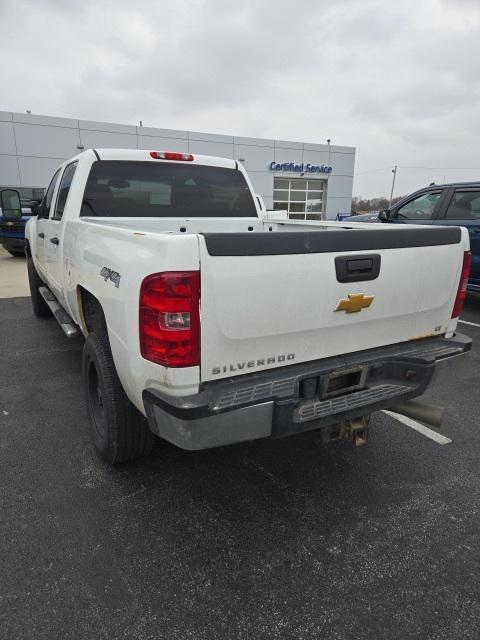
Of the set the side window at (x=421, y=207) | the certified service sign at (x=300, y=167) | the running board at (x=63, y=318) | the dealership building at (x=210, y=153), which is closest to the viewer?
the running board at (x=63, y=318)

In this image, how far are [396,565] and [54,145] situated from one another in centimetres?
2344

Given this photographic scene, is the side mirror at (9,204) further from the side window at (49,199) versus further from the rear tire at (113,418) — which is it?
the rear tire at (113,418)

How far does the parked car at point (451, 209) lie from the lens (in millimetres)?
6484

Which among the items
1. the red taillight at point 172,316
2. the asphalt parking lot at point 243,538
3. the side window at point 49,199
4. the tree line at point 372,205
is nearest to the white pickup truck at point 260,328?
the red taillight at point 172,316

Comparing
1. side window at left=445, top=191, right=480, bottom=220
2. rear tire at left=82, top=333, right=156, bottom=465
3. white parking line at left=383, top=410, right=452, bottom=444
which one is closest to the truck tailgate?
rear tire at left=82, top=333, right=156, bottom=465

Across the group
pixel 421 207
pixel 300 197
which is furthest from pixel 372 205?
pixel 421 207

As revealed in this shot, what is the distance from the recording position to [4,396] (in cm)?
384

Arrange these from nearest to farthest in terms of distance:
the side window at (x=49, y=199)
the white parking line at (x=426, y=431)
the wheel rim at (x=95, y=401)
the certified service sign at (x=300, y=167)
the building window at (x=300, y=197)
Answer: the wheel rim at (x=95, y=401) → the white parking line at (x=426, y=431) → the side window at (x=49, y=199) → the certified service sign at (x=300, y=167) → the building window at (x=300, y=197)

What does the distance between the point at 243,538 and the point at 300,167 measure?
28.7 metres

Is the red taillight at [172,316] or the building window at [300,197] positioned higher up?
the building window at [300,197]

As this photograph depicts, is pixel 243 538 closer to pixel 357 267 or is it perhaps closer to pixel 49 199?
pixel 357 267

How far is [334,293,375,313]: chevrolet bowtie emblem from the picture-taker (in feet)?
6.94

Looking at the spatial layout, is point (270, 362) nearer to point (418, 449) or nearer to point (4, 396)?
point (418, 449)

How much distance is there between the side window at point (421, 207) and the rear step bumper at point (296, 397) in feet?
17.8
